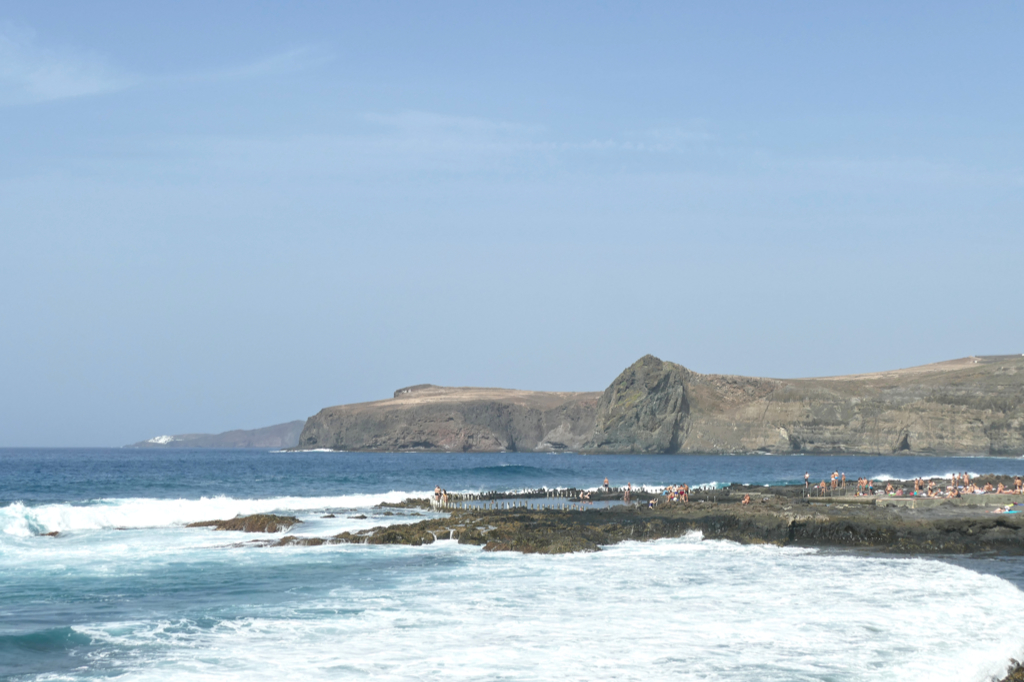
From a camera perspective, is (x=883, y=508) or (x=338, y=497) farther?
(x=338, y=497)

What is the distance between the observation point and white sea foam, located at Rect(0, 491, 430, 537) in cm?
3978

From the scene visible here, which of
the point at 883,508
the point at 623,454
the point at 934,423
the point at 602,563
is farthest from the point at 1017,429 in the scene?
the point at 602,563

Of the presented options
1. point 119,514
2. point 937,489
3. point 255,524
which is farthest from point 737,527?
point 119,514

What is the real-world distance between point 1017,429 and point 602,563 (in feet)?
451

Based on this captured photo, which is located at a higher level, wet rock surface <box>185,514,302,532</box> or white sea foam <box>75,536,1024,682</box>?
white sea foam <box>75,536,1024,682</box>

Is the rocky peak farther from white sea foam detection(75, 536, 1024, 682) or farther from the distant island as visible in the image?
white sea foam detection(75, 536, 1024, 682)

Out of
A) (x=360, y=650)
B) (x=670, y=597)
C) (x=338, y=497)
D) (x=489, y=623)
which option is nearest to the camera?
(x=360, y=650)

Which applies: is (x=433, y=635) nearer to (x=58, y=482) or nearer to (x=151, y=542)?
(x=151, y=542)

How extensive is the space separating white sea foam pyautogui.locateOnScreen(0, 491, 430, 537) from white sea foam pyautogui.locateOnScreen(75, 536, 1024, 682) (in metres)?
22.3

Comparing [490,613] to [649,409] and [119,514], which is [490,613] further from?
Answer: [649,409]

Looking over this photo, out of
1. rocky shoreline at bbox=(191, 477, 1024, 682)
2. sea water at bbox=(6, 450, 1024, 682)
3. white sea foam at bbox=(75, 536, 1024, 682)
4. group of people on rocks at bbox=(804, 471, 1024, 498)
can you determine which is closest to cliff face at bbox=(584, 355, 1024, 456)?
group of people on rocks at bbox=(804, 471, 1024, 498)

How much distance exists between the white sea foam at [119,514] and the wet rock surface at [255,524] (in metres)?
3.32

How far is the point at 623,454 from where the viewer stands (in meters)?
168

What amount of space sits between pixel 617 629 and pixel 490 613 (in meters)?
3.06
